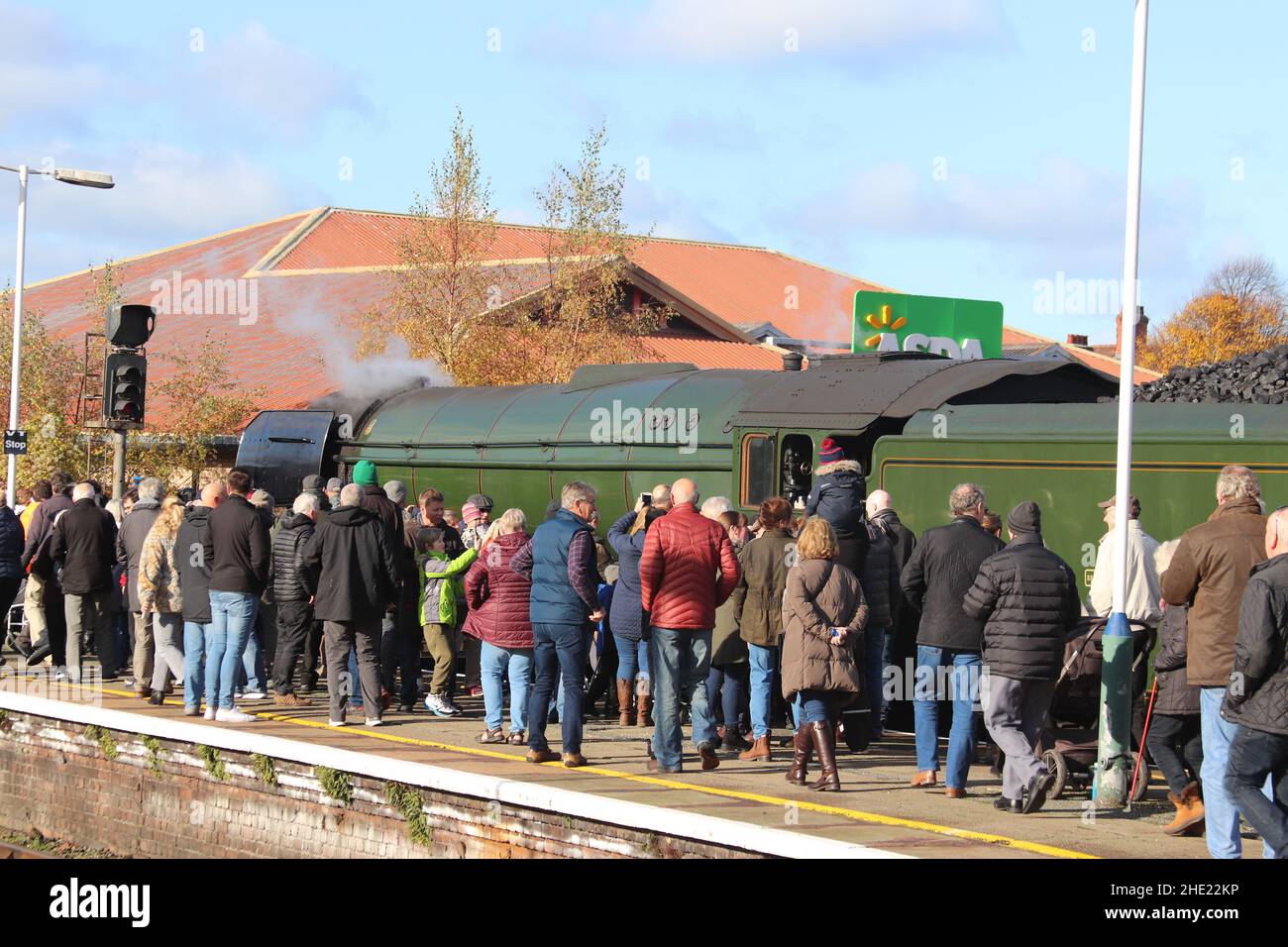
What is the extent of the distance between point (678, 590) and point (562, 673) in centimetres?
108

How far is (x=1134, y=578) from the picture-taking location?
10.6 meters

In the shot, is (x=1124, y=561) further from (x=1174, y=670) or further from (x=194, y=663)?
(x=194, y=663)

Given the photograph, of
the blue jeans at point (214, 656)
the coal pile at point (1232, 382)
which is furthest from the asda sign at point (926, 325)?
the blue jeans at point (214, 656)

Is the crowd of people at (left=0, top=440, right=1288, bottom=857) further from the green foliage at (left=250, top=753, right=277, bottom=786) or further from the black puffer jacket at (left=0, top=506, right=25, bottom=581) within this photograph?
the green foliage at (left=250, top=753, right=277, bottom=786)

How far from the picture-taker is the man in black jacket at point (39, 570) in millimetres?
16234

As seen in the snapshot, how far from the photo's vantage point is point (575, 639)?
36.1 feet

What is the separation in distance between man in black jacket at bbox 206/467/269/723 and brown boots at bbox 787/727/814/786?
4703 millimetres
